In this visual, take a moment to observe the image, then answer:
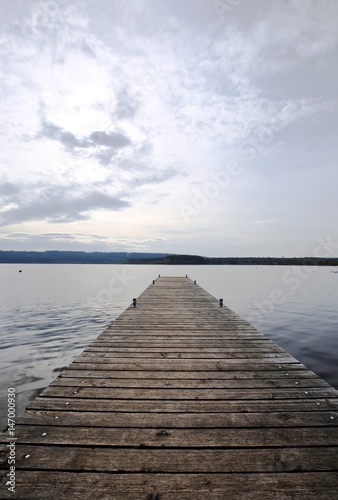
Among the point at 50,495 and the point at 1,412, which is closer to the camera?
the point at 50,495

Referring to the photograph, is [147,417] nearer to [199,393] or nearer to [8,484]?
[199,393]

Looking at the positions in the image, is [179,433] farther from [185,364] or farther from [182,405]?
[185,364]

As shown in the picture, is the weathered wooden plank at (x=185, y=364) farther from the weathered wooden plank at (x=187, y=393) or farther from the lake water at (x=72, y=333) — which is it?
the lake water at (x=72, y=333)

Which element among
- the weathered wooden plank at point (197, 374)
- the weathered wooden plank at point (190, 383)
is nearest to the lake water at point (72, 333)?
the weathered wooden plank at point (197, 374)

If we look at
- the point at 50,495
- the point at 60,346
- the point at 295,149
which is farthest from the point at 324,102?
the point at 50,495

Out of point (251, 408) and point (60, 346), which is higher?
point (251, 408)

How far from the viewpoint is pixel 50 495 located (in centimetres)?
210

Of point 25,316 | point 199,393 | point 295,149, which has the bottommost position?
point 25,316

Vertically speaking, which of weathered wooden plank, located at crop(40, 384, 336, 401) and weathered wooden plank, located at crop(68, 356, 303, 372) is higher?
weathered wooden plank, located at crop(40, 384, 336, 401)

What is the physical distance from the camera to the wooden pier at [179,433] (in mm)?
2205

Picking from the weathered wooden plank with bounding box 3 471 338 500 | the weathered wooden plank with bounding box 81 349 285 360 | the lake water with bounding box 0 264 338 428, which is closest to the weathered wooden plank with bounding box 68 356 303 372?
the weathered wooden plank with bounding box 81 349 285 360

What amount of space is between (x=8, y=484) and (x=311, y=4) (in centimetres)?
1903

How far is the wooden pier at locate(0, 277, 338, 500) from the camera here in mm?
2205

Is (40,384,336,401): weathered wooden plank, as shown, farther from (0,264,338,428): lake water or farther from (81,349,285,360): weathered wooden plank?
(0,264,338,428): lake water
